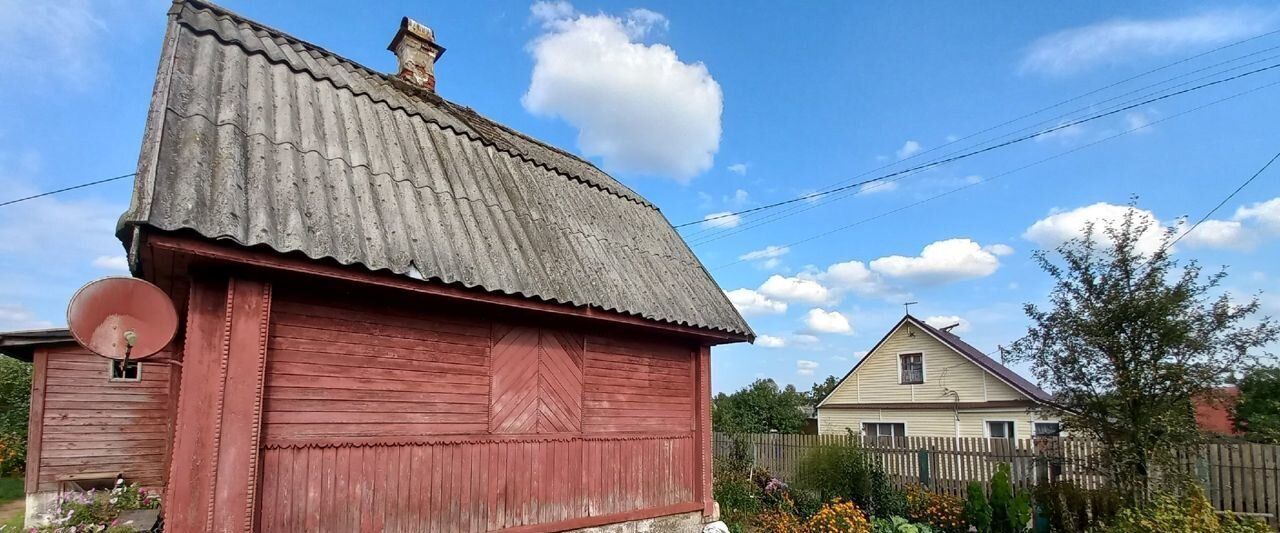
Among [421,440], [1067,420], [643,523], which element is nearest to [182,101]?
[421,440]

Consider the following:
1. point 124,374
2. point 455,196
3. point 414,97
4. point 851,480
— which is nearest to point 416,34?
point 414,97

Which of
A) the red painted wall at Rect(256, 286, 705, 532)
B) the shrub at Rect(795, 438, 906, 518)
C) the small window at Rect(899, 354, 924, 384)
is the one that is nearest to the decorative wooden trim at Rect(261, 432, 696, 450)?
the red painted wall at Rect(256, 286, 705, 532)

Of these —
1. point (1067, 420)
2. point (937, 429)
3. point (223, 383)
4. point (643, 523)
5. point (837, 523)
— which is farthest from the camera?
point (937, 429)

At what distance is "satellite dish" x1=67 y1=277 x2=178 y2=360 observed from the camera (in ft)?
13.8

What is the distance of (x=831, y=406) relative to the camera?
25.2 meters

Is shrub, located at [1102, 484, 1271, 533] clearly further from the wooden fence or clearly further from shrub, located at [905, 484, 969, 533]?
shrub, located at [905, 484, 969, 533]

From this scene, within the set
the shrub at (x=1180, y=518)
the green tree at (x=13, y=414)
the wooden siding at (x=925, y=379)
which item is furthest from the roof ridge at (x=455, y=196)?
the green tree at (x=13, y=414)

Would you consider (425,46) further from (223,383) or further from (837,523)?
(837,523)

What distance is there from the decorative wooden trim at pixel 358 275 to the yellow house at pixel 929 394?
17.3 m

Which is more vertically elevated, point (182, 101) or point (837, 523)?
point (182, 101)

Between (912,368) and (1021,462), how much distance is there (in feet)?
34.7

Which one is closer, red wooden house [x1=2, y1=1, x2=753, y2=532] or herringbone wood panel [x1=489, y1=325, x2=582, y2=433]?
red wooden house [x1=2, y1=1, x2=753, y2=532]

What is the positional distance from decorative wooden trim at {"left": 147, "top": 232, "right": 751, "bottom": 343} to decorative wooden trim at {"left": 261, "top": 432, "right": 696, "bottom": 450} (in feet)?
4.05

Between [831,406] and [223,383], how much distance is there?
2346 centimetres
